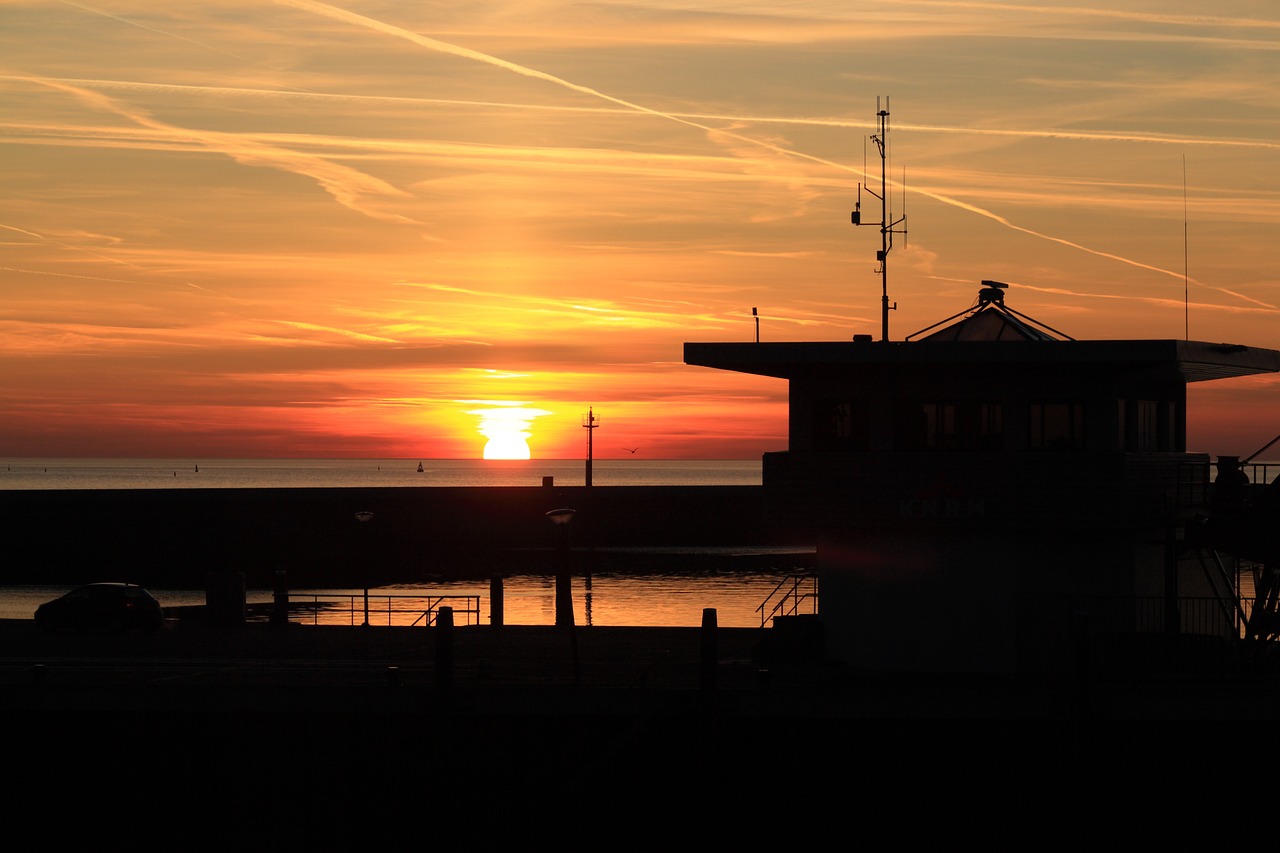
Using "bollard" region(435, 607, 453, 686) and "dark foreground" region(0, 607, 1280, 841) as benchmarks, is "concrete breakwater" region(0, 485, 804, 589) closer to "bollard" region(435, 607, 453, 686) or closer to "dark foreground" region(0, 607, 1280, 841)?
"dark foreground" region(0, 607, 1280, 841)

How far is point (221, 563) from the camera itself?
4220 inches

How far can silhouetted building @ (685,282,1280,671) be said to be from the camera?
3272 centimetres

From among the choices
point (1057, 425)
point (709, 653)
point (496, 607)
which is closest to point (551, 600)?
point (496, 607)

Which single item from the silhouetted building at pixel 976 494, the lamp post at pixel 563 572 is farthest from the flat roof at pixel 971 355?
the lamp post at pixel 563 572

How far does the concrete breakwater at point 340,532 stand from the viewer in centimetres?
10200

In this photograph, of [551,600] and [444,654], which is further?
[551,600]

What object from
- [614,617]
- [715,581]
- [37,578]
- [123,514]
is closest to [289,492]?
[123,514]

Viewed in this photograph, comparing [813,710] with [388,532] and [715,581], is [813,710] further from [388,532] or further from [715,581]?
[388,532]

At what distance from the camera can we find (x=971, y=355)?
3238cm

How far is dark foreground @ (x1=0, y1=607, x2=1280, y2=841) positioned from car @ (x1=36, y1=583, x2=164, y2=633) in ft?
44.0

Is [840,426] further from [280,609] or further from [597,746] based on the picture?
[280,609]

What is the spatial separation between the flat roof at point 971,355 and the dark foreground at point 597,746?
7.09 metres

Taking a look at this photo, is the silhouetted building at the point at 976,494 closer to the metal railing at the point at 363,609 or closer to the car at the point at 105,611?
the car at the point at 105,611

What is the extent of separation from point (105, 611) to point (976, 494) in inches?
1044
